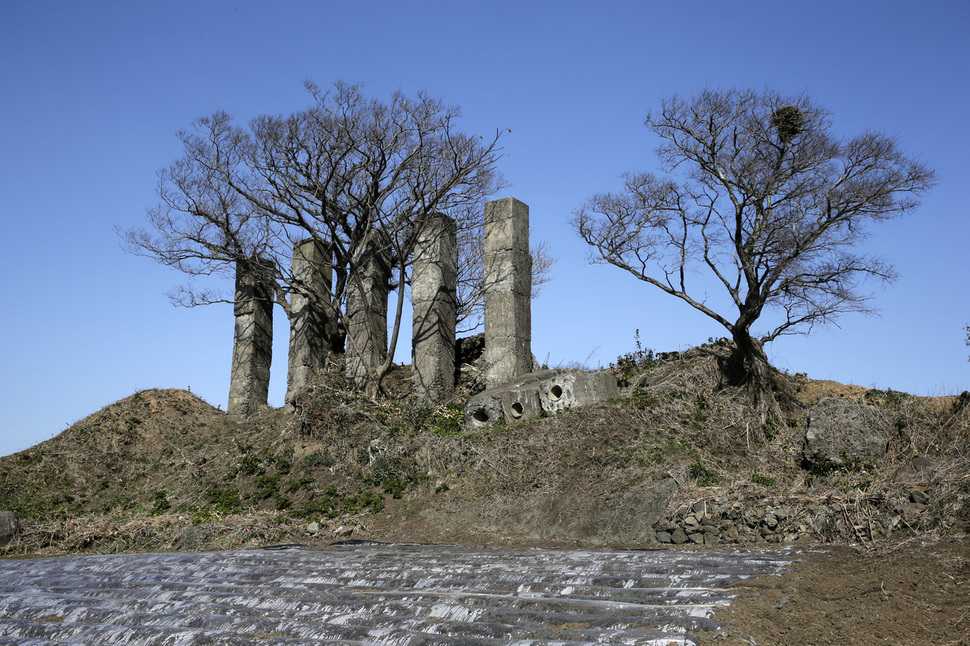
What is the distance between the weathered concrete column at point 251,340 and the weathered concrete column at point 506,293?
20.5 feet

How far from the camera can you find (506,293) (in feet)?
57.9

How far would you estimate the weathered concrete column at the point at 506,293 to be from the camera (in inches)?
687

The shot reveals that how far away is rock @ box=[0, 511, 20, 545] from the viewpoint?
14.4 m

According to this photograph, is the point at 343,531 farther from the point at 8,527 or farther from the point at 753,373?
the point at 753,373

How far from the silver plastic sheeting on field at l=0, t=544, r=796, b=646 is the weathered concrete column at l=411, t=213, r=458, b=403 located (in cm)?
832

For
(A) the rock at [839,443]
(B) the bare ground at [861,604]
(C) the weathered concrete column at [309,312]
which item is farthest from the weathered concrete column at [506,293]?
(B) the bare ground at [861,604]

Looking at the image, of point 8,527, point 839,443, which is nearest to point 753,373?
point 839,443

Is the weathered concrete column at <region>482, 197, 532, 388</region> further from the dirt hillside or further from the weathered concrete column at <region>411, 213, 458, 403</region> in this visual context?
the dirt hillside

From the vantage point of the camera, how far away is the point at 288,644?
5828 millimetres

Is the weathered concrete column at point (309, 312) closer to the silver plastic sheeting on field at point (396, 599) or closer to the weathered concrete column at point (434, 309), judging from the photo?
the weathered concrete column at point (434, 309)

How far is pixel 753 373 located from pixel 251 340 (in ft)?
41.3

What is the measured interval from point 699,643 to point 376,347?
14.3 m

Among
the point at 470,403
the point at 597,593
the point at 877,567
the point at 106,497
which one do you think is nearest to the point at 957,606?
the point at 877,567

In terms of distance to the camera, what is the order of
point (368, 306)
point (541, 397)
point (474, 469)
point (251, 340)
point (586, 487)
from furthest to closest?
point (251, 340)
point (368, 306)
point (541, 397)
point (474, 469)
point (586, 487)
